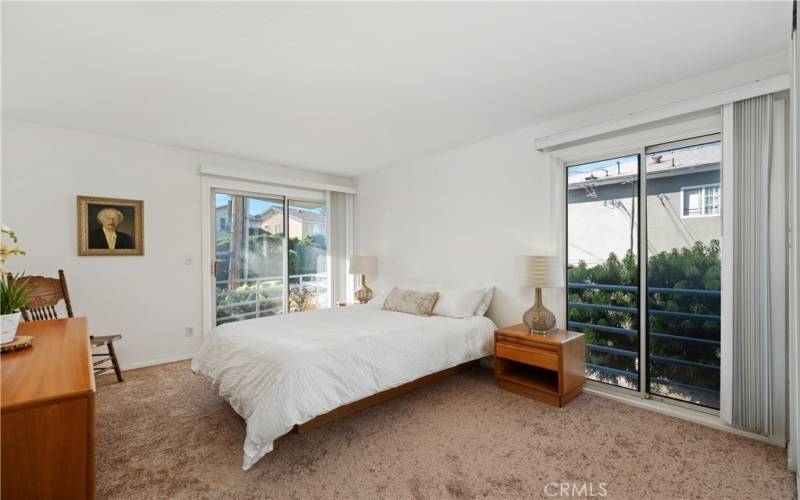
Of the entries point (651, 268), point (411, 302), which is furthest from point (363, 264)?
point (651, 268)

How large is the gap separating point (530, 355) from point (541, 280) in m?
0.63

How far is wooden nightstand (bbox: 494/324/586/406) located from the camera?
2.82 meters

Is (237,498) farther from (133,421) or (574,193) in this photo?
(574,193)

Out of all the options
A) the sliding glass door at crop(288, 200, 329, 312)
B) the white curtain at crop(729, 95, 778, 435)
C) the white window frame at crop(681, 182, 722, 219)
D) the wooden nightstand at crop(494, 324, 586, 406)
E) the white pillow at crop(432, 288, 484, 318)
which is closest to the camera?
the white curtain at crop(729, 95, 778, 435)

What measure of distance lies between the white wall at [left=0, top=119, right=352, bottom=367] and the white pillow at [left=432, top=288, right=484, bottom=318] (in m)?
2.85

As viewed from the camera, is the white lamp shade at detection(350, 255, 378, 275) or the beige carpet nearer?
the beige carpet

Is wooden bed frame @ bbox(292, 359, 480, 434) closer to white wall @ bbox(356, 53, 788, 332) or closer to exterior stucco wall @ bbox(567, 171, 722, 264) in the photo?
white wall @ bbox(356, 53, 788, 332)

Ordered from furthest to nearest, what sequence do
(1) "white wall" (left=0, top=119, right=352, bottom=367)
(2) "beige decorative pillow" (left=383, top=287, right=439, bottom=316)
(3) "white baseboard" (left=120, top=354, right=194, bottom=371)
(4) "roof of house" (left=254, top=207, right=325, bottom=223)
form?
(4) "roof of house" (left=254, top=207, right=325, bottom=223) → (3) "white baseboard" (left=120, top=354, right=194, bottom=371) → (2) "beige decorative pillow" (left=383, top=287, right=439, bottom=316) → (1) "white wall" (left=0, top=119, right=352, bottom=367)

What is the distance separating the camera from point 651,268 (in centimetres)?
296

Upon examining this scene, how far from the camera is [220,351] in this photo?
8.81 ft

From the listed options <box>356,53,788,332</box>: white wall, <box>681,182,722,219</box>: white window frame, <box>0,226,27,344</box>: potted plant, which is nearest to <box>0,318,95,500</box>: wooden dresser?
<box>0,226,27,344</box>: potted plant

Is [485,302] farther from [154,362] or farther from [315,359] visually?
[154,362]

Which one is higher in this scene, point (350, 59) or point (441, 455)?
point (350, 59)

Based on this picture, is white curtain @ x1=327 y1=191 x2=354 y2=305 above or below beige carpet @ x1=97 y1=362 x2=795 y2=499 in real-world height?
above
